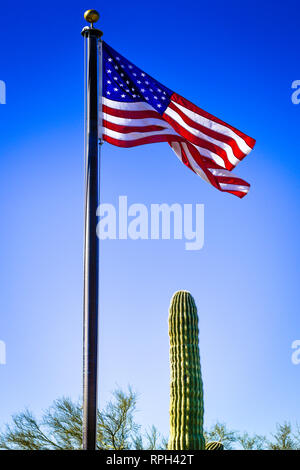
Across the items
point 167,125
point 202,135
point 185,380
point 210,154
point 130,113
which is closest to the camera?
point 130,113

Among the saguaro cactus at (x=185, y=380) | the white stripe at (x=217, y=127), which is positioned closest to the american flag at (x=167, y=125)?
the white stripe at (x=217, y=127)

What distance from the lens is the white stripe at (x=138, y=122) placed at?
404 inches

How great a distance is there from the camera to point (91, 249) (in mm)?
8500

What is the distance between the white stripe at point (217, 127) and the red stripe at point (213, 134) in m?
0.04

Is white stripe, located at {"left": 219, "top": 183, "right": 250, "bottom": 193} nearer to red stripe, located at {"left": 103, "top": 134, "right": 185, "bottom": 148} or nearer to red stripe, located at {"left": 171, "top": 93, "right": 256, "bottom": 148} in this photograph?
red stripe, located at {"left": 171, "top": 93, "right": 256, "bottom": 148}

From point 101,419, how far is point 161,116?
15502 mm

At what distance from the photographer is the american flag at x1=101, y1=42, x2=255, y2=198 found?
34.1 ft

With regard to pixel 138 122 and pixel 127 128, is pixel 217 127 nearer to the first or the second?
pixel 138 122

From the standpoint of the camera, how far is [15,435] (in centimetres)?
2439

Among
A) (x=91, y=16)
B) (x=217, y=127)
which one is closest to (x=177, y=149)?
(x=217, y=127)

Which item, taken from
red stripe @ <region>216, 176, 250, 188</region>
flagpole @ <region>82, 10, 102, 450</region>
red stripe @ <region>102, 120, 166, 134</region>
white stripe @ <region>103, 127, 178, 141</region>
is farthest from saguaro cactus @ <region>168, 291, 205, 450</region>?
flagpole @ <region>82, 10, 102, 450</region>

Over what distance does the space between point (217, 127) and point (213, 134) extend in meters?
0.12
